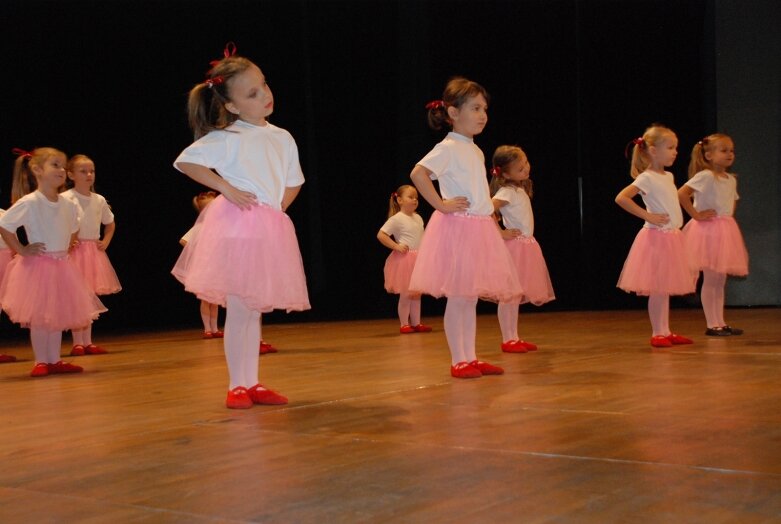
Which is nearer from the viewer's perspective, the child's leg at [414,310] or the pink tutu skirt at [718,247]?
the pink tutu skirt at [718,247]

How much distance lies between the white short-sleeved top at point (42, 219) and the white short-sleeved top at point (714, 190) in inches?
143

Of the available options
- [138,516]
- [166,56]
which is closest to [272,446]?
[138,516]

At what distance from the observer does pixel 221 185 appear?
3.20 metres

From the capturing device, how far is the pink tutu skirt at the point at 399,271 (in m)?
7.34

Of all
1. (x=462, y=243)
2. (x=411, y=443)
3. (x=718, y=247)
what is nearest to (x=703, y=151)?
(x=718, y=247)

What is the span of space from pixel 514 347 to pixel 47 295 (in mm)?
2380

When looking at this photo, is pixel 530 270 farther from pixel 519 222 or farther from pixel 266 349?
pixel 266 349

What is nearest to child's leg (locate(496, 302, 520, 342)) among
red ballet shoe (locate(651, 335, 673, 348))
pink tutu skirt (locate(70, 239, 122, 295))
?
red ballet shoe (locate(651, 335, 673, 348))

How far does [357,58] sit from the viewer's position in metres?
9.13

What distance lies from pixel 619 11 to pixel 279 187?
242 inches

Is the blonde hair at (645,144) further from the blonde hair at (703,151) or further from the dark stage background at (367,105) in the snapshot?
the dark stage background at (367,105)

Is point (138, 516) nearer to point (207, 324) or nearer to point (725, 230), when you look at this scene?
point (725, 230)

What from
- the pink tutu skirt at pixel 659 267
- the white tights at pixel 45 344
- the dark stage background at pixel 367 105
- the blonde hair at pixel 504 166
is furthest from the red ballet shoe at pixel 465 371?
the dark stage background at pixel 367 105

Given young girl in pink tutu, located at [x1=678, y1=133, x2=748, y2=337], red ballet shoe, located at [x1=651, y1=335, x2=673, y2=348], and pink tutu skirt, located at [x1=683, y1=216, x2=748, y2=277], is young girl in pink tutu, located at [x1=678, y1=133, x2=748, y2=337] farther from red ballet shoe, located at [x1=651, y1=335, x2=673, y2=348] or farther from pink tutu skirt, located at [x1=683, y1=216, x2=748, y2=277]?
red ballet shoe, located at [x1=651, y1=335, x2=673, y2=348]
